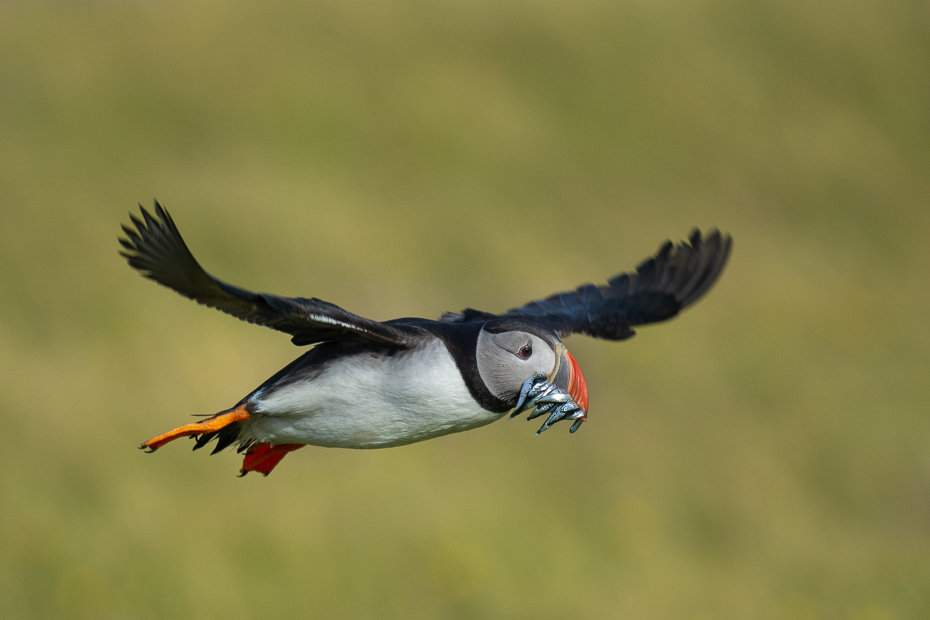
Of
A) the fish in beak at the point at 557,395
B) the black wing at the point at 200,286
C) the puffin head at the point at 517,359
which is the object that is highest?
the black wing at the point at 200,286

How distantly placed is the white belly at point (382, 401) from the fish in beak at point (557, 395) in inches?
11.8

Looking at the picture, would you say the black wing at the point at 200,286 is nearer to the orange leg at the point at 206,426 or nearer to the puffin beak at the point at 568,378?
the orange leg at the point at 206,426

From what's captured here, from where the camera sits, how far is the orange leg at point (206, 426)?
4.89 meters

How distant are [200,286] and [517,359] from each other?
5.19ft

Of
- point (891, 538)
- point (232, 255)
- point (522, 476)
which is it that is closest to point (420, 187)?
point (232, 255)

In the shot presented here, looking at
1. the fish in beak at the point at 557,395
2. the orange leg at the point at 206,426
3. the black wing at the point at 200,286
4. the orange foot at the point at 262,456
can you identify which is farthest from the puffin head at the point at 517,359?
the orange foot at the point at 262,456

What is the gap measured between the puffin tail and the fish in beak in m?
1.44

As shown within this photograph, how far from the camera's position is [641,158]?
2659cm

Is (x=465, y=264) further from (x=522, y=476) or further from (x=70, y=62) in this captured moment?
(x=70, y=62)

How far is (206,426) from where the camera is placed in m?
4.99

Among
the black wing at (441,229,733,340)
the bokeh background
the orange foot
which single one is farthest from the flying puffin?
the bokeh background

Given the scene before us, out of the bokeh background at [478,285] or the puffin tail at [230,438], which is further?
the bokeh background at [478,285]

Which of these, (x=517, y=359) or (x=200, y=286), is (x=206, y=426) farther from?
(x=517, y=359)

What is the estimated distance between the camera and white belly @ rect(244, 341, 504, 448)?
4949 mm
